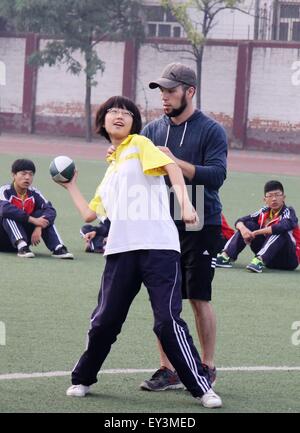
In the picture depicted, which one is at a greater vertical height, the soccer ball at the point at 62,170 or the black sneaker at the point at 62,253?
the soccer ball at the point at 62,170

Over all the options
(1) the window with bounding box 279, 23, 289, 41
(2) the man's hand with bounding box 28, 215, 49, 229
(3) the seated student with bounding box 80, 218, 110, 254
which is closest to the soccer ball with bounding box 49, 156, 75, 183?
(2) the man's hand with bounding box 28, 215, 49, 229

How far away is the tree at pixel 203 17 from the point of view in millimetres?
43581

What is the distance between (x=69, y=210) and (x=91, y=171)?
9.08m

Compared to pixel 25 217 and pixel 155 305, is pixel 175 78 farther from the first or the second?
pixel 25 217

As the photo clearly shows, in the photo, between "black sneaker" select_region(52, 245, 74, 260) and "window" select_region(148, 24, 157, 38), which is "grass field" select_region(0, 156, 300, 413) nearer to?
"black sneaker" select_region(52, 245, 74, 260)

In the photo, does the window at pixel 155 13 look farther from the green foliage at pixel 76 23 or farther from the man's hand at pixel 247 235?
the man's hand at pixel 247 235

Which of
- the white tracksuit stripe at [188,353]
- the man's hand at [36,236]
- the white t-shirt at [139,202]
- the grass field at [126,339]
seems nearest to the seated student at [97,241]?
the grass field at [126,339]

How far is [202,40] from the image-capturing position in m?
43.3

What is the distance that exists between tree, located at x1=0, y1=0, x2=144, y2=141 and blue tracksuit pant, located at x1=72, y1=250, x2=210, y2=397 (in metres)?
37.0

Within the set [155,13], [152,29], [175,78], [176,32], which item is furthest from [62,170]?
[176,32]

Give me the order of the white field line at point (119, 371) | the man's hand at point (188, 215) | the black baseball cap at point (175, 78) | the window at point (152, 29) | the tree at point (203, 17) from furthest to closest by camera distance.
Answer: the window at point (152, 29) → the tree at point (203, 17) → the white field line at point (119, 371) → the black baseball cap at point (175, 78) → the man's hand at point (188, 215)

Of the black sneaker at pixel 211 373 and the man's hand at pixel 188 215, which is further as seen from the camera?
the black sneaker at pixel 211 373

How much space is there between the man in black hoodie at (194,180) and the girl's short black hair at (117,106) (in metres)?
0.28

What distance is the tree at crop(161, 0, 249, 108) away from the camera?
43.6 m
